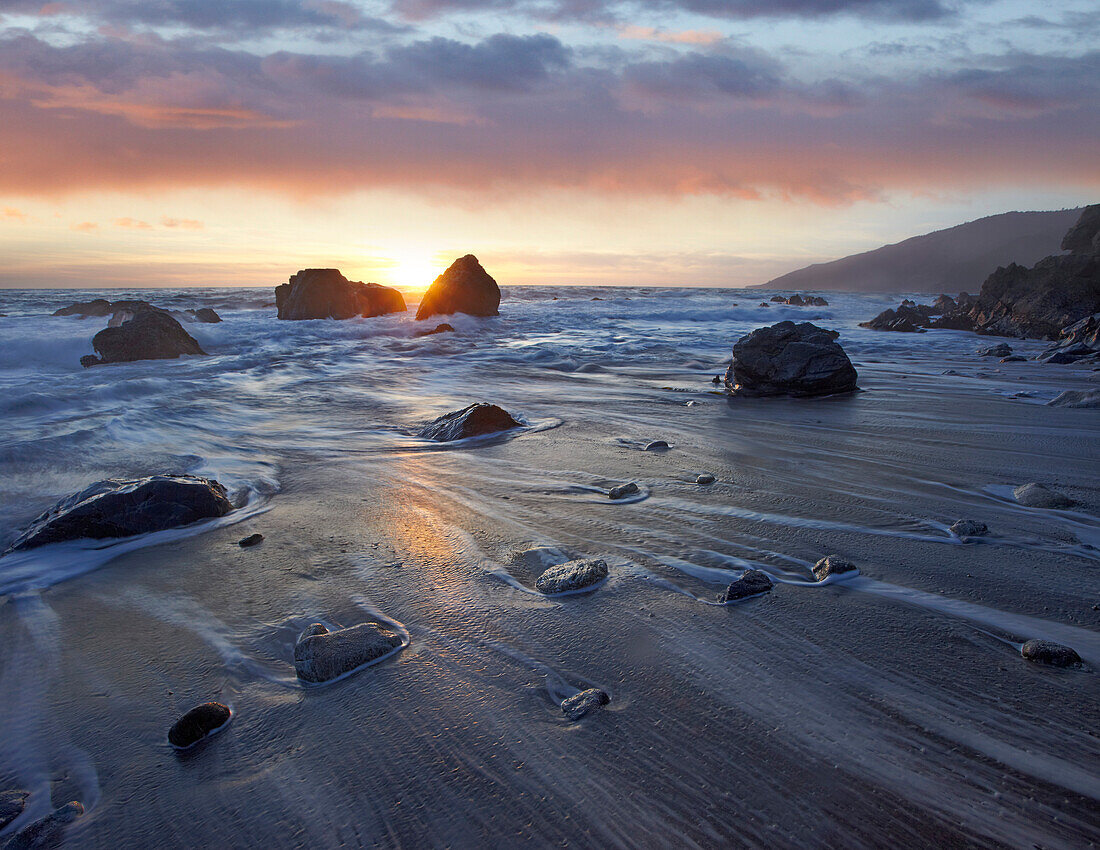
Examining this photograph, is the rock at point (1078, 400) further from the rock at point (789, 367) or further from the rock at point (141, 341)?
the rock at point (141, 341)

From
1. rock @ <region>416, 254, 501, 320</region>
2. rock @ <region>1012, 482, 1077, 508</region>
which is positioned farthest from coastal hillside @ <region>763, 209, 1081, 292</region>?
rock @ <region>1012, 482, 1077, 508</region>

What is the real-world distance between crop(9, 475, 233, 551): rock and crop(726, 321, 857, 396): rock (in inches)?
282

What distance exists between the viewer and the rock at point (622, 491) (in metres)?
4.17

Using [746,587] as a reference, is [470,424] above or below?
above

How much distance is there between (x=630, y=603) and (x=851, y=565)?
3.86ft

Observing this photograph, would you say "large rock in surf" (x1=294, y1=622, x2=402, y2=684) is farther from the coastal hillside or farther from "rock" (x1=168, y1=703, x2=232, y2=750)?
the coastal hillside

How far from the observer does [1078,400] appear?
6.95m

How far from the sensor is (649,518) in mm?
3771

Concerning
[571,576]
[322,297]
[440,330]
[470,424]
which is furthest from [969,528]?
[322,297]

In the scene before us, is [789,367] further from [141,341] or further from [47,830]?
[141,341]

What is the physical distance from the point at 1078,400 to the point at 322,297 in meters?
31.2

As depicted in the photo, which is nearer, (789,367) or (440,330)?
(789,367)

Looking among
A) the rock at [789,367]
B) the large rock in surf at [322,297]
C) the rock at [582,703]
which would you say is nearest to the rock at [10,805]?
the rock at [582,703]

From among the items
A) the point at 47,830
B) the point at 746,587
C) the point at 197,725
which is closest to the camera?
the point at 47,830
